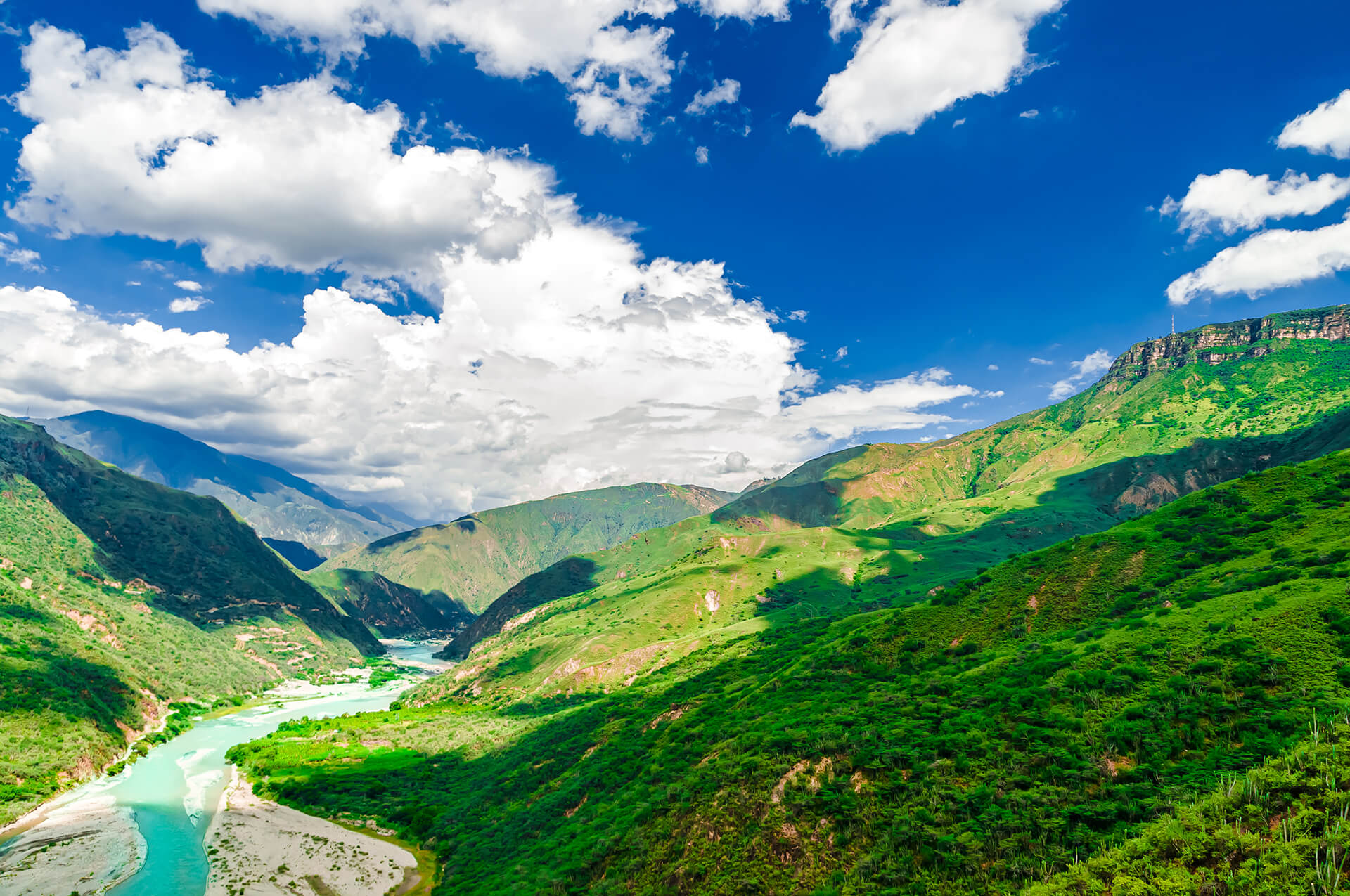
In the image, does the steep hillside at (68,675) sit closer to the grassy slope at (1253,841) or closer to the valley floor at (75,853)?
the valley floor at (75,853)

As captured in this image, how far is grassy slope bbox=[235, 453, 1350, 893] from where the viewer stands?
33.2 m

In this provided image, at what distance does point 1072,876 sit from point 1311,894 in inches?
356

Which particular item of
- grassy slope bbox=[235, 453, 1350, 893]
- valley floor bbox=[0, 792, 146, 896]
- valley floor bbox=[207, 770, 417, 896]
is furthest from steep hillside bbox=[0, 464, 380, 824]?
grassy slope bbox=[235, 453, 1350, 893]

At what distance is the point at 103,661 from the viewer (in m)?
143

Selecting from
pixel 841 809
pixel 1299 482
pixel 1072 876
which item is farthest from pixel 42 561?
pixel 1299 482

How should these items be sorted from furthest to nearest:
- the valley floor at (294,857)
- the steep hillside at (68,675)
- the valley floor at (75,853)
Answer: the steep hillside at (68,675), the valley floor at (294,857), the valley floor at (75,853)

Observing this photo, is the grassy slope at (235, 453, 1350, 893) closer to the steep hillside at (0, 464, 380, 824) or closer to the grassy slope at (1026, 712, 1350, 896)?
the grassy slope at (1026, 712, 1350, 896)

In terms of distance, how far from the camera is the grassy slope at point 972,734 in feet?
109

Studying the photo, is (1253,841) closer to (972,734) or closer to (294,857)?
(972,734)

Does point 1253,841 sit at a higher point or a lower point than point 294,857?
higher

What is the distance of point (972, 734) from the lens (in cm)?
4197

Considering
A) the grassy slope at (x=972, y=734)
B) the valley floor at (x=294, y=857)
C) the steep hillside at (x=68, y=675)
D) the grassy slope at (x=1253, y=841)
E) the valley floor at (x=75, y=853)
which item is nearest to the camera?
the grassy slope at (x=1253, y=841)

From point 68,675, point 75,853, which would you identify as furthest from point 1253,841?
point 68,675

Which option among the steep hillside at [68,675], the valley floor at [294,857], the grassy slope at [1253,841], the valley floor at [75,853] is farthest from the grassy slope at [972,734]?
the steep hillside at [68,675]
